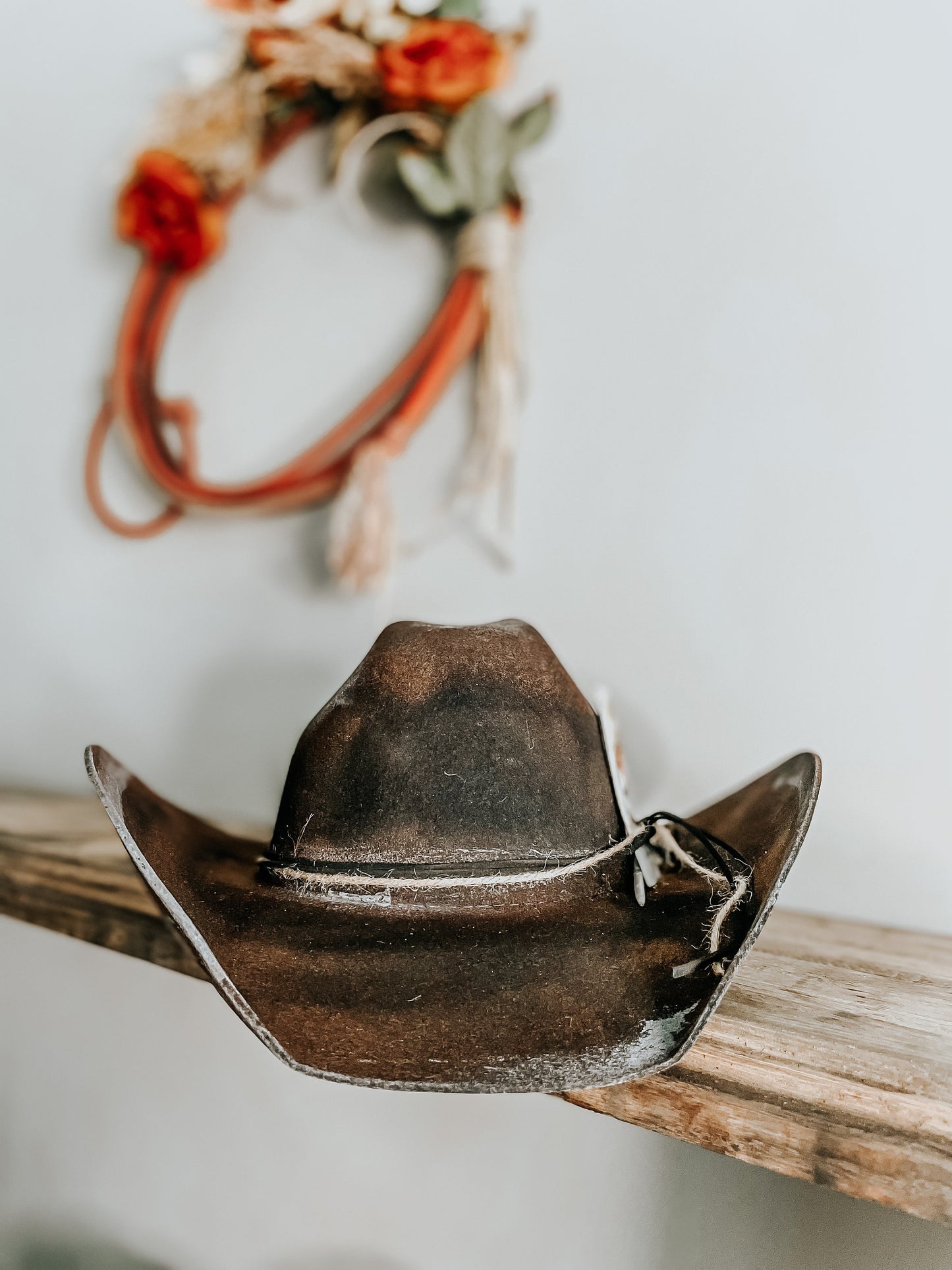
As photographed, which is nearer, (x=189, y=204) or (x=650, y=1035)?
(x=650, y=1035)

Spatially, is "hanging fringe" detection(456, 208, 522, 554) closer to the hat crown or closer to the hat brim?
the hat crown

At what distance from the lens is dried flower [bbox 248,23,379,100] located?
36.6 inches

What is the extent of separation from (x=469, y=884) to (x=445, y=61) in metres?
0.79

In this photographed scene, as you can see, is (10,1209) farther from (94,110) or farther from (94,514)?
(94,110)

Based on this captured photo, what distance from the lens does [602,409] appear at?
890mm

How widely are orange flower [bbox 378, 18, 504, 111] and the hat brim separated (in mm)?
723

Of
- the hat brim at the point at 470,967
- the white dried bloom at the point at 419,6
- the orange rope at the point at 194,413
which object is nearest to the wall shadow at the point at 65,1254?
the hat brim at the point at 470,967

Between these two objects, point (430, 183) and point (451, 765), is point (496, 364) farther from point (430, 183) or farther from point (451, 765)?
point (451, 765)

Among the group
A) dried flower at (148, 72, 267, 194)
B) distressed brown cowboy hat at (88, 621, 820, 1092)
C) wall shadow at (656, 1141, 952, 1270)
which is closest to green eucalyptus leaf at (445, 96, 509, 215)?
dried flower at (148, 72, 267, 194)

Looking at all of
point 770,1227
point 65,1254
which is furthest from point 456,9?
point 65,1254

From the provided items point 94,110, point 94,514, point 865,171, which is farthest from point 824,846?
point 94,110

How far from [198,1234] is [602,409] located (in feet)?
3.16

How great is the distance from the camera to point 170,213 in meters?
1.03

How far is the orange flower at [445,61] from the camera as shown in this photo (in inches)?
34.8
